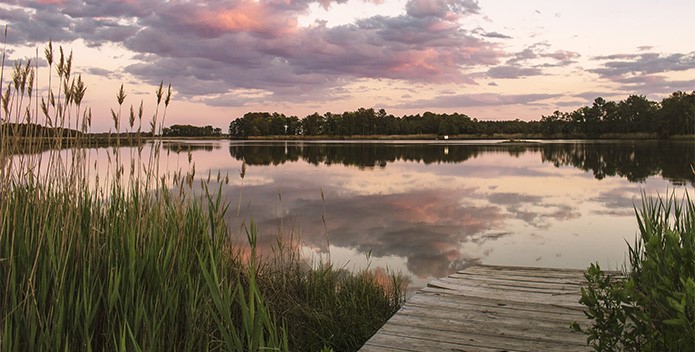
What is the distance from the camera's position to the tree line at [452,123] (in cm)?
9188

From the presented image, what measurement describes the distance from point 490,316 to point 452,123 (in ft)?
352

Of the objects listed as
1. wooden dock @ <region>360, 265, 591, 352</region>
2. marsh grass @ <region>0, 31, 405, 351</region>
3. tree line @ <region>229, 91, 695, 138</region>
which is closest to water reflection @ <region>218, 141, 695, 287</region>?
wooden dock @ <region>360, 265, 591, 352</region>

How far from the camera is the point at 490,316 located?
4000 millimetres

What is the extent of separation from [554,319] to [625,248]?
5949 millimetres

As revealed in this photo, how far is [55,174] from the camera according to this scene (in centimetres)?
331

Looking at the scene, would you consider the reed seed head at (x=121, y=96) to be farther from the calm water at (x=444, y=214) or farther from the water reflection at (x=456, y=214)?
the water reflection at (x=456, y=214)

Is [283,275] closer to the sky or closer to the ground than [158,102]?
closer to the ground

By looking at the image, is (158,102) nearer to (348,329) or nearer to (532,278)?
(348,329)

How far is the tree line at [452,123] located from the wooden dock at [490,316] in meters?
96.3

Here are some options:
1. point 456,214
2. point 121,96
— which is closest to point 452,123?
point 456,214

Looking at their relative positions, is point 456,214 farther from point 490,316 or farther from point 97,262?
point 97,262

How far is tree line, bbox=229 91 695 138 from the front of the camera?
301 feet

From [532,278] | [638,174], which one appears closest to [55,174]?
[532,278]

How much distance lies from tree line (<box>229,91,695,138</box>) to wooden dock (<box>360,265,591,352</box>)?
96.3m
